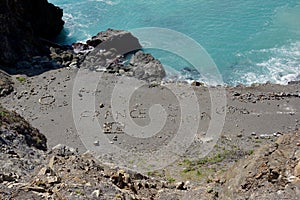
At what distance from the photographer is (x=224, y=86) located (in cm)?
3316

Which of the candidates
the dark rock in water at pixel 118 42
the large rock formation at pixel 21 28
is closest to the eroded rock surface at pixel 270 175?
the large rock formation at pixel 21 28

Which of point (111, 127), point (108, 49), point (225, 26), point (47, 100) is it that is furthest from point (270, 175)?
point (225, 26)

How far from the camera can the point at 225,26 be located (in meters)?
44.5

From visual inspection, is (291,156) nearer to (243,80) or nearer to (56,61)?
(243,80)

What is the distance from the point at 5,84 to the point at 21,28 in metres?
8.36

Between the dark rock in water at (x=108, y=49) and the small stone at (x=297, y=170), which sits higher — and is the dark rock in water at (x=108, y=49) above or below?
above

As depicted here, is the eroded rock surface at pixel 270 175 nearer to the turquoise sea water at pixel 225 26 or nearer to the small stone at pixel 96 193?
the small stone at pixel 96 193

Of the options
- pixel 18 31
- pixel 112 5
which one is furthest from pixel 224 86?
pixel 112 5

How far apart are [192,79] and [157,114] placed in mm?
9673

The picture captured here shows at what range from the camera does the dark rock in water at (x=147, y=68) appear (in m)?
34.5

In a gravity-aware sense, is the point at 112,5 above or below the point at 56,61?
above

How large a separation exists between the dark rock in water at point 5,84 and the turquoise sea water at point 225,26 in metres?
14.6

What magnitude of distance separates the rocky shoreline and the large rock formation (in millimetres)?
Result: 100

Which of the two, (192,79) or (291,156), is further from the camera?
(192,79)
